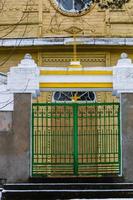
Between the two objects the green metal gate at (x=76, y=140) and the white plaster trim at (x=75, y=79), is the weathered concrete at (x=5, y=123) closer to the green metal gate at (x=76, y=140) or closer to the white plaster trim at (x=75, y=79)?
the green metal gate at (x=76, y=140)

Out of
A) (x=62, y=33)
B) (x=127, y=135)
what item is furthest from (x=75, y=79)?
(x=62, y=33)

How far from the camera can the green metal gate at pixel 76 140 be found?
12.1m

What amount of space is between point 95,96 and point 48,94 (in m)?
1.47

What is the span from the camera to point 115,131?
1265 centimetres

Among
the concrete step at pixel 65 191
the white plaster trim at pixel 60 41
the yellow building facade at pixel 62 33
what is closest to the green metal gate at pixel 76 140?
the concrete step at pixel 65 191

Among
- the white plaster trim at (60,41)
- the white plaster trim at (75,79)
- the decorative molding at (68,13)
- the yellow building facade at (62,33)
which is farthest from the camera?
the decorative molding at (68,13)

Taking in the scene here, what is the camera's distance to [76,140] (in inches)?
A: 477

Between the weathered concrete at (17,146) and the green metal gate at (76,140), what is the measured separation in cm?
23

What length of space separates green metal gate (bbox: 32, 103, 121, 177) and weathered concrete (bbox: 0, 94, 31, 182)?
23cm

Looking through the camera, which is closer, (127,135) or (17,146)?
(17,146)

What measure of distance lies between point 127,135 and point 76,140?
100 cm

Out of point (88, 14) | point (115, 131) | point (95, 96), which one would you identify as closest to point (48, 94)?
point (95, 96)

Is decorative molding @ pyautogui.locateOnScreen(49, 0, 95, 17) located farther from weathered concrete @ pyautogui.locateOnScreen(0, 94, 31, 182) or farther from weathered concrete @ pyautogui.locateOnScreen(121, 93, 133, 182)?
weathered concrete @ pyautogui.locateOnScreen(0, 94, 31, 182)

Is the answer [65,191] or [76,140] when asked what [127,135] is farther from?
[65,191]
